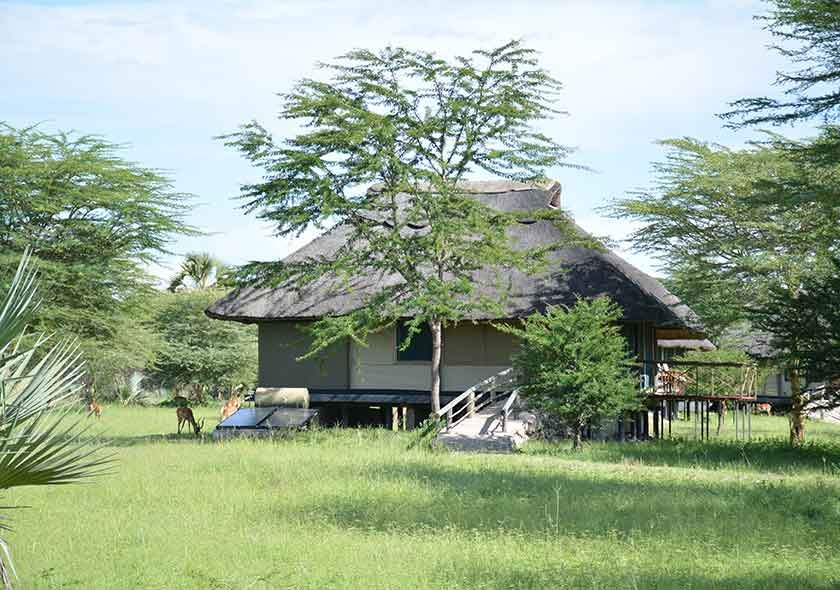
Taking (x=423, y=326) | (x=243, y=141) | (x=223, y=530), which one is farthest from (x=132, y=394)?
(x=223, y=530)

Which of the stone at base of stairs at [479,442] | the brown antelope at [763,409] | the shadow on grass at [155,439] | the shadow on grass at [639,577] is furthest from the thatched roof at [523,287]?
the shadow on grass at [639,577]

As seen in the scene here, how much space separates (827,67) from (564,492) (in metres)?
9.53

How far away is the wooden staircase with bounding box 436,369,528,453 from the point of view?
19.6m

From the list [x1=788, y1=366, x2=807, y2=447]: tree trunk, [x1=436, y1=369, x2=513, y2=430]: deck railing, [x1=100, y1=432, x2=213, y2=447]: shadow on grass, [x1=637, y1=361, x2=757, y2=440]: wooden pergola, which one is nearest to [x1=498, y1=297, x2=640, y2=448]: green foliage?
[x1=436, y1=369, x2=513, y2=430]: deck railing

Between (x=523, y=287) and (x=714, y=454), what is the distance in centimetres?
679

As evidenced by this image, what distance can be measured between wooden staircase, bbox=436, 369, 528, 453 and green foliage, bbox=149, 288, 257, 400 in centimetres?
2216

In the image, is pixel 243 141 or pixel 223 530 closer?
pixel 223 530

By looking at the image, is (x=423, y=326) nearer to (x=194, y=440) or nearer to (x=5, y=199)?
(x=194, y=440)

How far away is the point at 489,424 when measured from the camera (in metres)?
20.7

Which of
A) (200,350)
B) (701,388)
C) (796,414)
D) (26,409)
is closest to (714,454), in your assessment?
(796,414)

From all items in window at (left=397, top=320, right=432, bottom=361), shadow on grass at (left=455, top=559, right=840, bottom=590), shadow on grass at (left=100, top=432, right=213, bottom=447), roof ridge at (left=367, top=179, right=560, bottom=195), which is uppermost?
roof ridge at (left=367, top=179, right=560, bottom=195)

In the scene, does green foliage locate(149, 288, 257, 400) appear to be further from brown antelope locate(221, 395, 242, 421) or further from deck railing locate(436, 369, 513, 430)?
deck railing locate(436, 369, 513, 430)

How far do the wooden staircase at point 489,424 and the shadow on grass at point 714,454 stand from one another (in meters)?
0.45

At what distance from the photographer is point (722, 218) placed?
2503 cm
